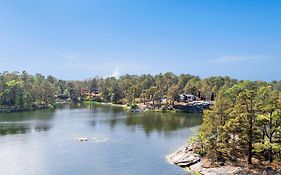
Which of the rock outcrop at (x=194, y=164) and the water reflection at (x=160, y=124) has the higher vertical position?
the water reflection at (x=160, y=124)

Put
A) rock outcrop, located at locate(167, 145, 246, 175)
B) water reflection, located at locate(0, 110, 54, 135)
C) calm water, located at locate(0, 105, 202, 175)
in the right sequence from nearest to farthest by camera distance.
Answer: rock outcrop, located at locate(167, 145, 246, 175) < calm water, located at locate(0, 105, 202, 175) < water reflection, located at locate(0, 110, 54, 135)

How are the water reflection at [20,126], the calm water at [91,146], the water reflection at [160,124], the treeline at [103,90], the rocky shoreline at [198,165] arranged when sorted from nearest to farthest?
1. the rocky shoreline at [198,165]
2. the calm water at [91,146]
3. the water reflection at [20,126]
4. the water reflection at [160,124]
5. the treeline at [103,90]

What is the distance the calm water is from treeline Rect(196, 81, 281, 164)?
4.82 m

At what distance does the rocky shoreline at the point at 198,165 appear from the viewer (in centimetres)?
3259

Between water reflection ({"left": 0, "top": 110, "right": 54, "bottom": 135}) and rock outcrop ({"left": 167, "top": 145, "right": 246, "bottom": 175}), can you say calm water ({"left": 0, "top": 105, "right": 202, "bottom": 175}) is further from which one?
rock outcrop ({"left": 167, "top": 145, "right": 246, "bottom": 175})

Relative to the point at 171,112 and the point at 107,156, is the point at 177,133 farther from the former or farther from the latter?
the point at 171,112

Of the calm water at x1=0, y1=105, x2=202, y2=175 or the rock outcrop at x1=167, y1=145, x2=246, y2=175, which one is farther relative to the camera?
the calm water at x1=0, y1=105, x2=202, y2=175

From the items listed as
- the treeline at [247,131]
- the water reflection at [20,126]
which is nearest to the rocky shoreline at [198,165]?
the treeline at [247,131]

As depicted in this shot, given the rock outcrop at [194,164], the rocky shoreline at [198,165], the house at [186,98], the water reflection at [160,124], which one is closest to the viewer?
the rocky shoreline at [198,165]

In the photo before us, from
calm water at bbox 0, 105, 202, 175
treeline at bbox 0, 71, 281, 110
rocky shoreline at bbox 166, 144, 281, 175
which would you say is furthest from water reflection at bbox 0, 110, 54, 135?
rocky shoreline at bbox 166, 144, 281, 175

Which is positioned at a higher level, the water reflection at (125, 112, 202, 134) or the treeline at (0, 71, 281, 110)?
the treeline at (0, 71, 281, 110)

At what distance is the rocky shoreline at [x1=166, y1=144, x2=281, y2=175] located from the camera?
32.6 m

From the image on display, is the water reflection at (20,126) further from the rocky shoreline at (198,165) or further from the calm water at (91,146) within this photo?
the rocky shoreline at (198,165)

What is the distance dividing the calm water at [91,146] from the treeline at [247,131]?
4.82 m
